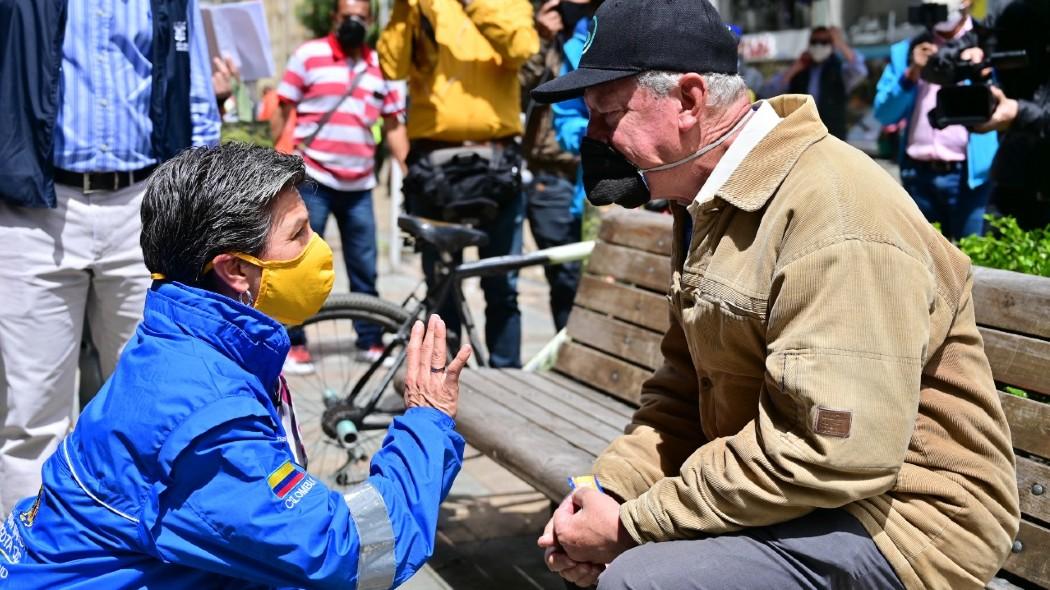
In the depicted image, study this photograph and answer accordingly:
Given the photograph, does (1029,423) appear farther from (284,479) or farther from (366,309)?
(366,309)

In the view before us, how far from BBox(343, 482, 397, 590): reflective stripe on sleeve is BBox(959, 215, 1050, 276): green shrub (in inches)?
71.2

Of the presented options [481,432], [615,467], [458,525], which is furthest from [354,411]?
[615,467]

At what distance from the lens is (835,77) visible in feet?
23.9

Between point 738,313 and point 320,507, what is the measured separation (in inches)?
32.6

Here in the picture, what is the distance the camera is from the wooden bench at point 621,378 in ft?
7.93

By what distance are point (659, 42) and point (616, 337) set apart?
1.77 metres

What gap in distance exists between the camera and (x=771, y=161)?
2.14 m

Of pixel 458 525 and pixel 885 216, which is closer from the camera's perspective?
pixel 885 216

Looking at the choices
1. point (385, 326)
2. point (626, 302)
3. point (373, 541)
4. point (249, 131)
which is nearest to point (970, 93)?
point (626, 302)

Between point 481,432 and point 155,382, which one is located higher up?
point 155,382

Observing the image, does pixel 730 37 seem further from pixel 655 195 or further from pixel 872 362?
pixel 872 362

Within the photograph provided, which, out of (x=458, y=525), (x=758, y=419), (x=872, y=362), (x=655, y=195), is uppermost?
(x=655, y=195)

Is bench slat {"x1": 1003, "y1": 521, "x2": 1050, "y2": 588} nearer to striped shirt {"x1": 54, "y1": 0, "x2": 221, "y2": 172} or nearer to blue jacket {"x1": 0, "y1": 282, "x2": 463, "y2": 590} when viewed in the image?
blue jacket {"x1": 0, "y1": 282, "x2": 463, "y2": 590}

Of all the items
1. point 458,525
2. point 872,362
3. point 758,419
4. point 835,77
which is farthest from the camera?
point 835,77
